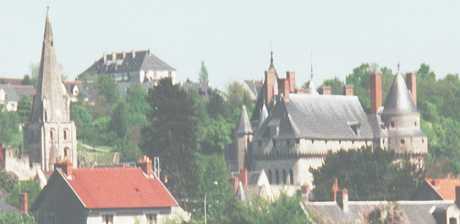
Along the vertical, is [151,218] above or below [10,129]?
below

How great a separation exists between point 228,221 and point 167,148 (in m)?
46.6

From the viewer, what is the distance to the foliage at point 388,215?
70250 mm

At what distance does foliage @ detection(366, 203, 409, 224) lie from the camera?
230 ft

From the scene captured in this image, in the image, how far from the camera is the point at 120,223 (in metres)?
89.6

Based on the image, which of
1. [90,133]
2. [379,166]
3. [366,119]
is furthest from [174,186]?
[90,133]

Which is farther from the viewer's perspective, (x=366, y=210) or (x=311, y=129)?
(x=311, y=129)

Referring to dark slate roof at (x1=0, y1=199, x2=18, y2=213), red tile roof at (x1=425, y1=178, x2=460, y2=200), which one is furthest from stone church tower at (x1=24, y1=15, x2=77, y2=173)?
red tile roof at (x1=425, y1=178, x2=460, y2=200)

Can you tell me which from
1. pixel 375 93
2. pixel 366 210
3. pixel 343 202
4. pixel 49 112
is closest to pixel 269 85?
pixel 375 93

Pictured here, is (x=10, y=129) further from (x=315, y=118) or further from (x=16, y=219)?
(x=16, y=219)

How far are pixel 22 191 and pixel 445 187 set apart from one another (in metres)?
27.5

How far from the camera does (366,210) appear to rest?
278 feet

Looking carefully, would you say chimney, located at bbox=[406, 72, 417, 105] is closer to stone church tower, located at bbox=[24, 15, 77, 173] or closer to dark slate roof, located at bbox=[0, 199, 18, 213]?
stone church tower, located at bbox=[24, 15, 77, 173]

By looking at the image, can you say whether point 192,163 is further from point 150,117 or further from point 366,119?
point 366,119

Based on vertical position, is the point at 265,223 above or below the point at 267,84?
below
